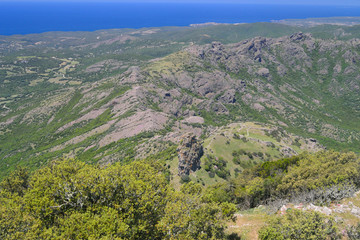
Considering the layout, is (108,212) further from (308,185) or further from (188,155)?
(188,155)

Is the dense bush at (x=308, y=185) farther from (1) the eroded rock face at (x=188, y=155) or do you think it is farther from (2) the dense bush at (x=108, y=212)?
(1) the eroded rock face at (x=188, y=155)

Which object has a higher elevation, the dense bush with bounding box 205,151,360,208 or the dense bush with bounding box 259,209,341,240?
the dense bush with bounding box 259,209,341,240

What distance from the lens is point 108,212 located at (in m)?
26.9

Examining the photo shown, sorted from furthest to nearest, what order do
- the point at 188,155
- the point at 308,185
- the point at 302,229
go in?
the point at 188,155 → the point at 308,185 → the point at 302,229

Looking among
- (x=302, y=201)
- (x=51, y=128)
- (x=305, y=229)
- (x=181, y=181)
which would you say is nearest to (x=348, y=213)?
(x=302, y=201)

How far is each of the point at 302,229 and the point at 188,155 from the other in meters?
62.0

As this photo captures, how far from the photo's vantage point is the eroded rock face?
272 feet

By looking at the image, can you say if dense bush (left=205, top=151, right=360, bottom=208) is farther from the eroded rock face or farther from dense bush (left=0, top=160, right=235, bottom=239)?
the eroded rock face

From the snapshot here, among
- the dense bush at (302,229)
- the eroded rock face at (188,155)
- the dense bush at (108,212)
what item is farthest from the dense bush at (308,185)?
the eroded rock face at (188,155)

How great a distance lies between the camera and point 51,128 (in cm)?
18512

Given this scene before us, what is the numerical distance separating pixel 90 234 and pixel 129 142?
110588 millimetres

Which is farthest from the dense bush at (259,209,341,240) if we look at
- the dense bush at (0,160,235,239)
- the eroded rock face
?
the eroded rock face

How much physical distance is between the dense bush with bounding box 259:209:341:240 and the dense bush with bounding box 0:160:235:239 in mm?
6352

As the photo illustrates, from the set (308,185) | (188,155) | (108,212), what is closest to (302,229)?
(108,212)
